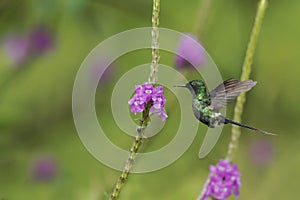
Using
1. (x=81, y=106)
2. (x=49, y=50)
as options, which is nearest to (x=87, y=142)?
(x=81, y=106)

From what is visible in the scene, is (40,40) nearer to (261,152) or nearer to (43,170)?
(43,170)

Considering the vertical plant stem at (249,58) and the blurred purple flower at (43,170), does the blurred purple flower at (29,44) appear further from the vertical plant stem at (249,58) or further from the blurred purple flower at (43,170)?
the vertical plant stem at (249,58)

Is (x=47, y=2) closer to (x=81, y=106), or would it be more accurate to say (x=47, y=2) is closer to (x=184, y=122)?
(x=81, y=106)

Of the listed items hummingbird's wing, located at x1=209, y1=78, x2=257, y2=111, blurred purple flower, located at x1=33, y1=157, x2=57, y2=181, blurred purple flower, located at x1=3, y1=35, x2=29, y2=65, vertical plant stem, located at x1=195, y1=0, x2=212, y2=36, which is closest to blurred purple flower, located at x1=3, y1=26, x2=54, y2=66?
blurred purple flower, located at x1=3, y1=35, x2=29, y2=65

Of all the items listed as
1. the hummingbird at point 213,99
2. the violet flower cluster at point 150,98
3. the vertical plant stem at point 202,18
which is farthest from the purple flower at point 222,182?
the vertical plant stem at point 202,18

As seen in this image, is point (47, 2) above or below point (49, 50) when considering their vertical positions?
below

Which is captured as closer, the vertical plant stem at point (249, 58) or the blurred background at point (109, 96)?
the vertical plant stem at point (249, 58)
